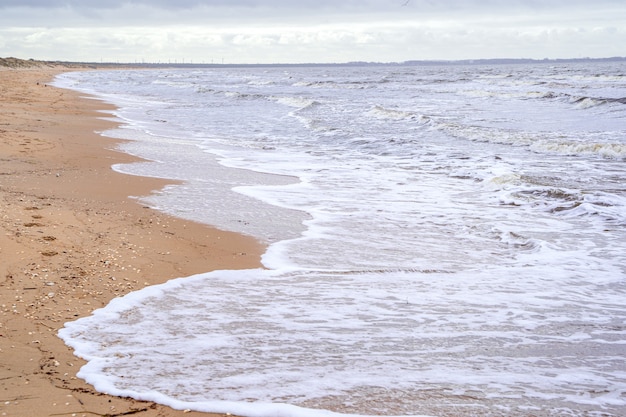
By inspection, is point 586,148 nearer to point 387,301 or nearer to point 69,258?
point 387,301

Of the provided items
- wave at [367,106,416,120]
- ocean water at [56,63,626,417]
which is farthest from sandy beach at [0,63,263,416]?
wave at [367,106,416,120]

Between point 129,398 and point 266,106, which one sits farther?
point 266,106

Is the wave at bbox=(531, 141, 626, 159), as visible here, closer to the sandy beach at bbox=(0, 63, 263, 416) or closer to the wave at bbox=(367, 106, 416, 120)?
the wave at bbox=(367, 106, 416, 120)

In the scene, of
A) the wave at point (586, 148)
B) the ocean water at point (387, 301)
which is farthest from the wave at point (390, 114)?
the ocean water at point (387, 301)

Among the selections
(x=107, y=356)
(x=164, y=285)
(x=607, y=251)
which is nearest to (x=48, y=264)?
(x=164, y=285)

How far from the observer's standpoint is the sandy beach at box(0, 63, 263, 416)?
12.5 feet

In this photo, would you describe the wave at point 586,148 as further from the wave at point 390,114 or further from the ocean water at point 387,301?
the wave at point 390,114

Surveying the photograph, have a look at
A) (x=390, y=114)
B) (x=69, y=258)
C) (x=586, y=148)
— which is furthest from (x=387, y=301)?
(x=390, y=114)

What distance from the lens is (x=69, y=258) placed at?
247 inches

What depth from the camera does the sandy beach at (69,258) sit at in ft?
12.5

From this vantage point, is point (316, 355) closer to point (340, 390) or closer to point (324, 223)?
point (340, 390)

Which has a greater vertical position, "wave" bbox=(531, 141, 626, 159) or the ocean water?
"wave" bbox=(531, 141, 626, 159)

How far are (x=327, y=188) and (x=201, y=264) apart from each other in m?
4.95

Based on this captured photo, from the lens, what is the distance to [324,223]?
8617mm
